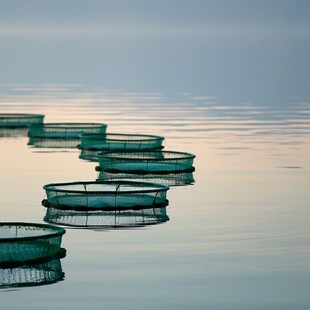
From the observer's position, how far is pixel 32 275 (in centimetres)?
1295

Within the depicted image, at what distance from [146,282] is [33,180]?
6899 millimetres

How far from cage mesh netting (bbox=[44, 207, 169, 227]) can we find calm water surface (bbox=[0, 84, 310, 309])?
0.15 m

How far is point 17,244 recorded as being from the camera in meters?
13.2

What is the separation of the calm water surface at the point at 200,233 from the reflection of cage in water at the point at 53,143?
1.29 feet

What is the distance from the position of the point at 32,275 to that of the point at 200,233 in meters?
2.64

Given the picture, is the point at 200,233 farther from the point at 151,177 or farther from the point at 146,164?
the point at 146,164

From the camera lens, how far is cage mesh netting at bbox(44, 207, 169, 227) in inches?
617

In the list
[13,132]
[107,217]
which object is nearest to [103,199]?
[107,217]

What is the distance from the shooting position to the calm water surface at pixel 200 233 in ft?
40.2

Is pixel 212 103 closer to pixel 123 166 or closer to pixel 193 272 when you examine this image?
pixel 123 166

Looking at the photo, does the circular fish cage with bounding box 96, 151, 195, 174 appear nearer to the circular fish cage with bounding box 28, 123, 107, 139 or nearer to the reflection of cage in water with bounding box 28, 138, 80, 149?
the reflection of cage in water with bounding box 28, 138, 80, 149

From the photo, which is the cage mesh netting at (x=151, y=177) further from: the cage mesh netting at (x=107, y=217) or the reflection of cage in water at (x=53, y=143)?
the reflection of cage in water at (x=53, y=143)

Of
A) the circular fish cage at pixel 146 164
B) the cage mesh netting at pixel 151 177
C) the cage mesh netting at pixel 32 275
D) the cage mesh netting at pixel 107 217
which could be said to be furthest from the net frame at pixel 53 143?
the cage mesh netting at pixel 32 275

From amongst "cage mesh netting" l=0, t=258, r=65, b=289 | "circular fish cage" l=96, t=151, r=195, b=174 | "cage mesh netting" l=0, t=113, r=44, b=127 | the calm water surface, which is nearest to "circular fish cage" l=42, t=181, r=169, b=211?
the calm water surface
